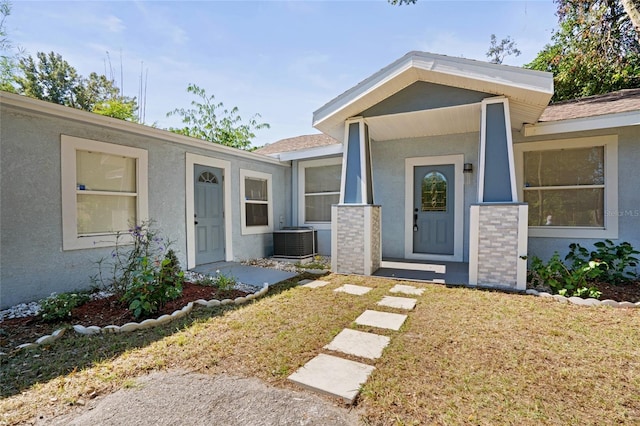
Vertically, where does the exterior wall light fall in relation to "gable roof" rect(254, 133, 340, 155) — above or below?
below

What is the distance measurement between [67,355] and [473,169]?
7247mm

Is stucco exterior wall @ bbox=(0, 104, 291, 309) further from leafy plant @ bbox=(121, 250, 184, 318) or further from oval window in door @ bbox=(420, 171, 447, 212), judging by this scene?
oval window in door @ bbox=(420, 171, 447, 212)

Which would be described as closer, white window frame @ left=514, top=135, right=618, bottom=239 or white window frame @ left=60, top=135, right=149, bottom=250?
white window frame @ left=60, top=135, right=149, bottom=250

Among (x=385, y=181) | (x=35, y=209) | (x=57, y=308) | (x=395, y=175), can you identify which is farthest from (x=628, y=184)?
(x=35, y=209)

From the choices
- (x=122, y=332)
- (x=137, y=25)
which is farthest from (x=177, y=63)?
(x=122, y=332)

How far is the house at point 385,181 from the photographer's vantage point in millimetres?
3938

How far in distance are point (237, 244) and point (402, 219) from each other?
162 inches

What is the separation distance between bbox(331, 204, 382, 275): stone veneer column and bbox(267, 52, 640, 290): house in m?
0.02

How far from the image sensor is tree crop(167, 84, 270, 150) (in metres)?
19.4

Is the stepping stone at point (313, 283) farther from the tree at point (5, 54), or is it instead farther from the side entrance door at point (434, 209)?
the tree at point (5, 54)

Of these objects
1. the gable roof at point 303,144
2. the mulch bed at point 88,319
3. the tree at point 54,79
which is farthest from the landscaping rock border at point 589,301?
the tree at point 54,79

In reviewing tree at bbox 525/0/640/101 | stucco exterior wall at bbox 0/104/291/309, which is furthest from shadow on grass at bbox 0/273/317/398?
tree at bbox 525/0/640/101

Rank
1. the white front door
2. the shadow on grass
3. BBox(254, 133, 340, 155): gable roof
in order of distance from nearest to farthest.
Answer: the shadow on grass
the white front door
BBox(254, 133, 340, 155): gable roof

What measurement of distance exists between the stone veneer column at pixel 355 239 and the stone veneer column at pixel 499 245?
1760 mm
